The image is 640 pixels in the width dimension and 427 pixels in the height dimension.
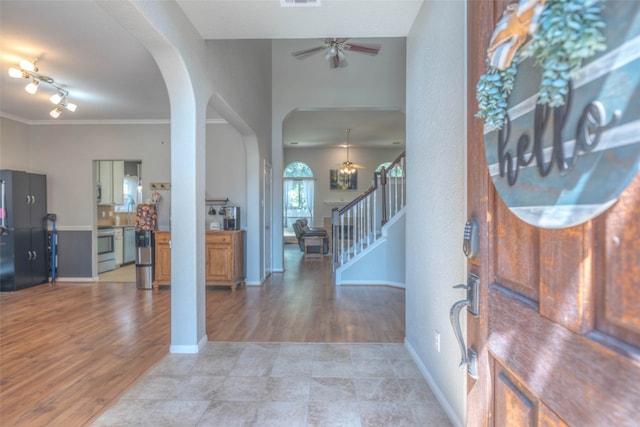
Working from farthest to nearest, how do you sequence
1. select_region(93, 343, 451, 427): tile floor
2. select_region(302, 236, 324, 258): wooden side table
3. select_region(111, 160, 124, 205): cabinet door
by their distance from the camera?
select_region(302, 236, 324, 258): wooden side table < select_region(111, 160, 124, 205): cabinet door < select_region(93, 343, 451, 427): tile floor

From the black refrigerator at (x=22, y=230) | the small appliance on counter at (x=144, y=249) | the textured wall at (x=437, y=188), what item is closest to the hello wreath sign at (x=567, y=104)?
the textured wall at (x=437, y=188)

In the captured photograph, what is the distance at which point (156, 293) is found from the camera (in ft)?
17.2

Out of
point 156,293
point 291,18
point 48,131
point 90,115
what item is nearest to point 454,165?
point 291,18

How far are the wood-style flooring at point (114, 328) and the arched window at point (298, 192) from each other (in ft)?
20.9

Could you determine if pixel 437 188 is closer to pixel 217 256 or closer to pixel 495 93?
pixel 495 93

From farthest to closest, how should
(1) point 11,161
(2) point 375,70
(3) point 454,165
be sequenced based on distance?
(2) point 375,70, (1) point 11,161, (3) point 454,165

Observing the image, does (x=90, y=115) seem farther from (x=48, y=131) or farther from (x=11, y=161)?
(x=11, y=161)

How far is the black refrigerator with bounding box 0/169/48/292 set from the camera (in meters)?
5.31

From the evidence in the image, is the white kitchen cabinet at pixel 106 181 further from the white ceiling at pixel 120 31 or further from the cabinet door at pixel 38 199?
the white ceiling at pixel 120 31

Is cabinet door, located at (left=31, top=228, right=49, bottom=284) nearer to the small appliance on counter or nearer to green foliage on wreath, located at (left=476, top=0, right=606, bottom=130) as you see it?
the small appliance on counter

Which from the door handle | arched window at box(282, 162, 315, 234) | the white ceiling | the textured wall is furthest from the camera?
arched window at box(282, 162, 315, 234)

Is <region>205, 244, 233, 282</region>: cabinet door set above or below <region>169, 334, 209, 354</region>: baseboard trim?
above

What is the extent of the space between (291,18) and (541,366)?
2811 mm

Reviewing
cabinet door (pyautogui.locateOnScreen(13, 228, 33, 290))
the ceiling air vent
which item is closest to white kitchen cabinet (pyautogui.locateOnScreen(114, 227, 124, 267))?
cabinet door (pyautogui.locateOnScreen(13, 228, 33, 290))
